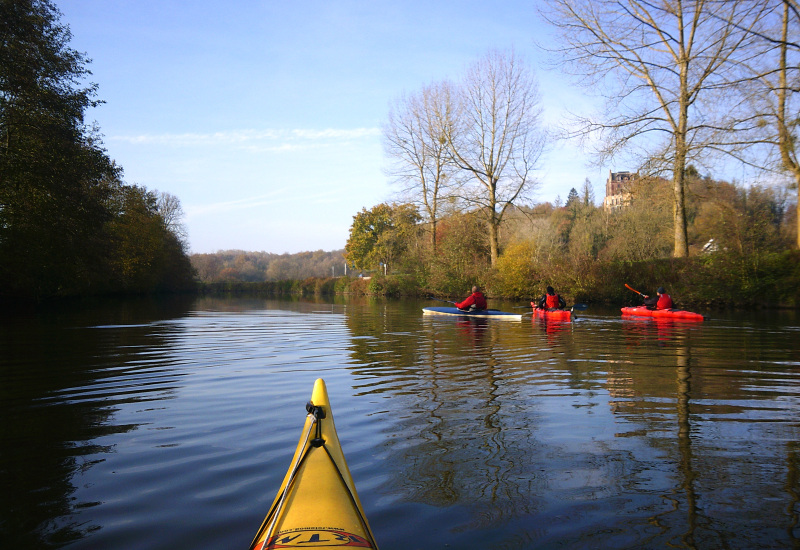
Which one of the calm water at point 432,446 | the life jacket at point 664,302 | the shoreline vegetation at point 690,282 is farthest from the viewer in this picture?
the shoreline vegetation at point 690,282

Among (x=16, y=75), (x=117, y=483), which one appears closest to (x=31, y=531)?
(x=117, y=483)

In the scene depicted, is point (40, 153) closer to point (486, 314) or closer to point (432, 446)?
point (486, 314)

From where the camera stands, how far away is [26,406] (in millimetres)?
5461

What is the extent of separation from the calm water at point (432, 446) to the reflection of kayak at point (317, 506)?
0.43 m

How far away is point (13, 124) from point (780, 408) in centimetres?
2015

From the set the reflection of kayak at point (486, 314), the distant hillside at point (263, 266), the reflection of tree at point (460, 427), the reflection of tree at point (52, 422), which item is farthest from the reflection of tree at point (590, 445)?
the distant hillside at point (263, 266)

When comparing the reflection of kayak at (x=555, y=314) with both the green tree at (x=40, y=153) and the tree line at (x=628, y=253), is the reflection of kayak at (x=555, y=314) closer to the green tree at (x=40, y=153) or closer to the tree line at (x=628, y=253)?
the tree line at (x=628, y=253)

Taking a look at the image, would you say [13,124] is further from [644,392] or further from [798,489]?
[798,489]

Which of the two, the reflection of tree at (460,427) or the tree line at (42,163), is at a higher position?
the tree line at (42,163)

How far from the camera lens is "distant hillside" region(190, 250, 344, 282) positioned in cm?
8519

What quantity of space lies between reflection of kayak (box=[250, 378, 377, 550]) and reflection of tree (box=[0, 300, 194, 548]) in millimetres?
1226

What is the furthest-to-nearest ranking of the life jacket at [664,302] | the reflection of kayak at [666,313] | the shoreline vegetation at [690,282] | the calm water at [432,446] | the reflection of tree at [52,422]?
the shoreline vegetation at [690,282] → the life jacket at [664,302] → the reflection of kayak at [666,313] → the reflection of tree at [52,422] → the calm water at [432,446]

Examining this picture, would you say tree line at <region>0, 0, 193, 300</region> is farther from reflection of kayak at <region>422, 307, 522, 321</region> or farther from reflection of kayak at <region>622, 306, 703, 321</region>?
reflection of kayak at <region>622, 306, 703, 321</region>

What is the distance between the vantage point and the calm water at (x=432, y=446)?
2.81 metres
